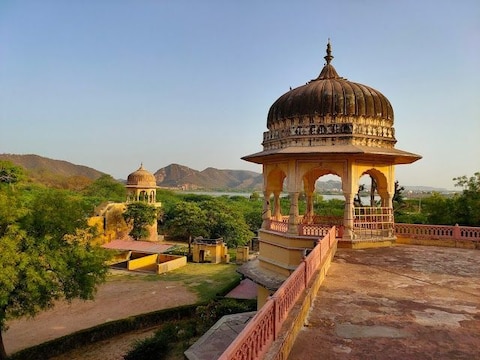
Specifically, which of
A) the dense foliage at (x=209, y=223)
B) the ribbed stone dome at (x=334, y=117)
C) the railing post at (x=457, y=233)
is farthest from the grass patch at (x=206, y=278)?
the railing post at (x=457, y=233)

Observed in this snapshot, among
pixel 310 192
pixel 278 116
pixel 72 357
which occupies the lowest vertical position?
pixel 72 357

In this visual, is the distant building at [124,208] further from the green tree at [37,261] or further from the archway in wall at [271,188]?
the archway in wall at [271,188]

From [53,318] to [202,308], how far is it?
7515mm

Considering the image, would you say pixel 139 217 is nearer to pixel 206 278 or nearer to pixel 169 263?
pixel 169 263

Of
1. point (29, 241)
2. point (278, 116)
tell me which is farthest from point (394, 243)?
point (29, 241)

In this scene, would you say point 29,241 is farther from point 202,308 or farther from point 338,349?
point 338,349

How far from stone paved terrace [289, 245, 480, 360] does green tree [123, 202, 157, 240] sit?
106ft

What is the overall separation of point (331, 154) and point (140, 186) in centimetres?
3381

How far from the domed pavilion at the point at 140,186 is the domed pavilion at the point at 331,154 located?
3131cm

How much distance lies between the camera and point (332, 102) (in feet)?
39.3

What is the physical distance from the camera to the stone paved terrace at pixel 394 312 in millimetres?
4676

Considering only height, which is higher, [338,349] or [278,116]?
[278,116]

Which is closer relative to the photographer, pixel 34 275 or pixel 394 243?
pixel 34 275

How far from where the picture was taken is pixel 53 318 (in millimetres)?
18125
